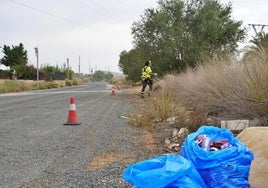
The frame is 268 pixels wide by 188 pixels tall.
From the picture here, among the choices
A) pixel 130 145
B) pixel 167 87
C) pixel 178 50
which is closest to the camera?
pixel 130 145

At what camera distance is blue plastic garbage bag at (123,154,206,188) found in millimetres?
2963

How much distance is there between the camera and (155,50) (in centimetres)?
2284

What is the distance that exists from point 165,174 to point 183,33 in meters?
19.6

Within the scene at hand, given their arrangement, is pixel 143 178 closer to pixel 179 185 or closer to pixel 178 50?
pixel 179 185

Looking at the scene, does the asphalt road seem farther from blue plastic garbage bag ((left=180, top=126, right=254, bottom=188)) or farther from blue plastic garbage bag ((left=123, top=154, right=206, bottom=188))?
blue plastic garbage bag ((left=123, top=154, right=206, bottom=188))

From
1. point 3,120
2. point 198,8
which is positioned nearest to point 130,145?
point 3,120

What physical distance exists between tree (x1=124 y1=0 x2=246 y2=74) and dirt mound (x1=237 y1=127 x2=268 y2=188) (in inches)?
664

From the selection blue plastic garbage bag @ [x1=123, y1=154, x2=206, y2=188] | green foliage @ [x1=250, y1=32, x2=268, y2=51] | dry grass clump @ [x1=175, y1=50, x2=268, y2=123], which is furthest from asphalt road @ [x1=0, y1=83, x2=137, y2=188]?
green foliage @ [x1=250, y1=32, x2=268, y2=51]

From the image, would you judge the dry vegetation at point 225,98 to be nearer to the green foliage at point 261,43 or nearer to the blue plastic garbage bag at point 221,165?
the green foliage at point 261,43

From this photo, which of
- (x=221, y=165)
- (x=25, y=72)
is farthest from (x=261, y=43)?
(x=25, y=72)

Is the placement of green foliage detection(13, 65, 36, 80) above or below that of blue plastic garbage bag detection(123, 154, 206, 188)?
above

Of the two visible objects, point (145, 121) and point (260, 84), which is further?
point (145, 121)

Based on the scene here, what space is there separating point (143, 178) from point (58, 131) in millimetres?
6157

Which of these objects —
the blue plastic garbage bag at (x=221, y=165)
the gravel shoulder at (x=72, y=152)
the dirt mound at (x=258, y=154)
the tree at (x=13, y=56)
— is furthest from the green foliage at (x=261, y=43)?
the tree at (x=13, y=56)
